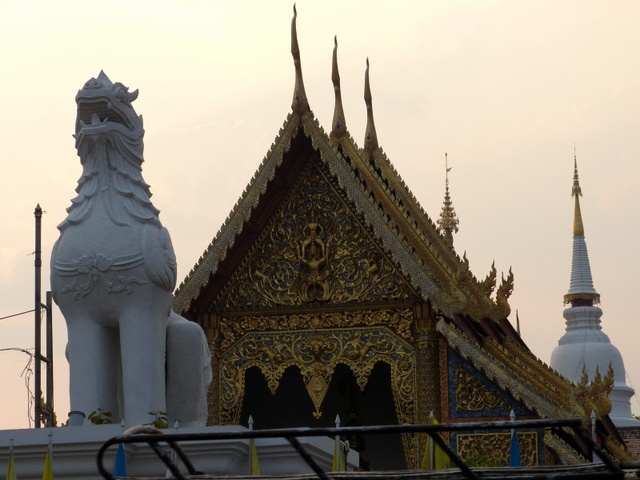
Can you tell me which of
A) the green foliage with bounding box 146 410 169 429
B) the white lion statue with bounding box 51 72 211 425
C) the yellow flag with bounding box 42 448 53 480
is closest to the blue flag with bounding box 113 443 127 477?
the yellow flag with bounding box 42 448 53 480

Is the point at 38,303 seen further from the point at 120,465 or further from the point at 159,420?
the point at 120,465

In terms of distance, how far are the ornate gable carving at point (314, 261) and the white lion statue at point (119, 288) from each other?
588 centimetres

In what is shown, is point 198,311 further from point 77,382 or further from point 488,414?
point 77,382

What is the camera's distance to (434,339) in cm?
1575

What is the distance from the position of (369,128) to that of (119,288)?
10112 millimetres

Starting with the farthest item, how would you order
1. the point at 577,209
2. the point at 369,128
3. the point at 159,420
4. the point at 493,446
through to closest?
the point at 577,209 → the point at 369,128 → the point at 493,446 → the point at 159,420

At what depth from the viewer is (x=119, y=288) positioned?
9727 mm

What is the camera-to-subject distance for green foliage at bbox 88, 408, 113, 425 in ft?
31.2

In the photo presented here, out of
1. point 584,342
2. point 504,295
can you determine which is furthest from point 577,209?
point 504,295

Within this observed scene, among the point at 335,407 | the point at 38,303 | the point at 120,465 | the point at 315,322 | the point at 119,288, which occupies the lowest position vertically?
the point at 120,465

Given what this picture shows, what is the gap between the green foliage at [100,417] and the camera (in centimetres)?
952

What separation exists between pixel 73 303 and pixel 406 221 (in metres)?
6.46

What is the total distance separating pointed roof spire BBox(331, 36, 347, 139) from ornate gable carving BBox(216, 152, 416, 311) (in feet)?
2.13

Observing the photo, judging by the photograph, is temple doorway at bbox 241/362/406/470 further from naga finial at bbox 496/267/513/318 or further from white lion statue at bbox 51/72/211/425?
white lion statue at bbox 51/72/211/425
